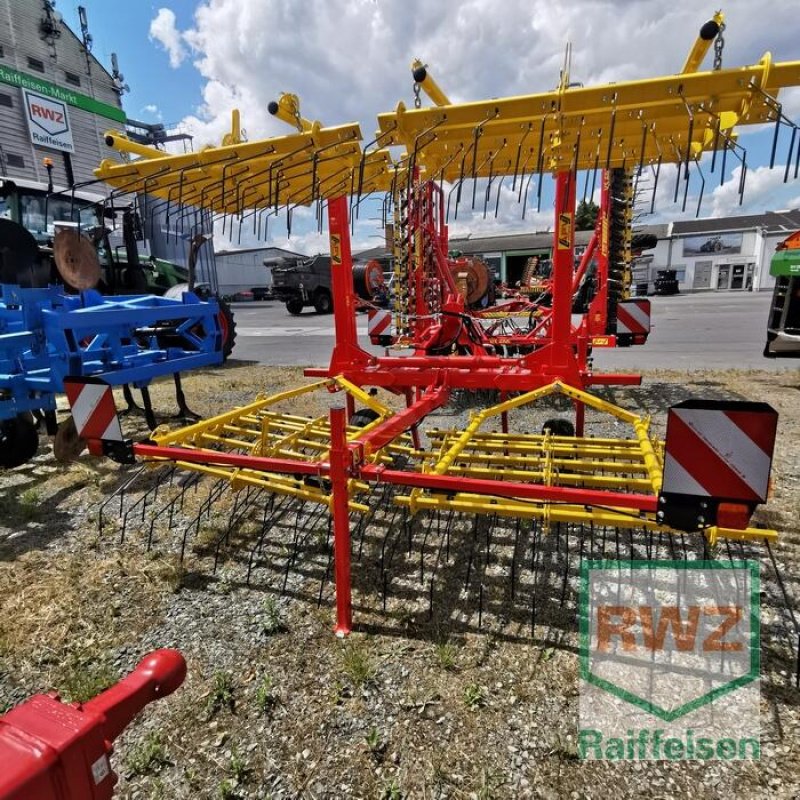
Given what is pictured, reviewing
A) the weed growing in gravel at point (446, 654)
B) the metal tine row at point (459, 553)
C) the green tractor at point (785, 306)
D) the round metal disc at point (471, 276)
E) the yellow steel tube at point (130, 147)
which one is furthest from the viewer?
the round metal disc at point (471, 276)

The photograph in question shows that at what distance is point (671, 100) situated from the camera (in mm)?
2785

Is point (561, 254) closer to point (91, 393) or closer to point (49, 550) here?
point (91, 393)

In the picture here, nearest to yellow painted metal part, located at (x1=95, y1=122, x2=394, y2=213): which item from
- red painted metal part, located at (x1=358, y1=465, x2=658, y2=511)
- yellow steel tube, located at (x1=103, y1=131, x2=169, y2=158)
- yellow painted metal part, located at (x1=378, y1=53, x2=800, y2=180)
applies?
yellow steel tube, located at (x1=103, y1=131, x2=169, y2=158)

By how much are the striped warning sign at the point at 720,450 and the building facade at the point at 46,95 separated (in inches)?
1194

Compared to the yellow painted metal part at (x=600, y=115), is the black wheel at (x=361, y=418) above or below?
below

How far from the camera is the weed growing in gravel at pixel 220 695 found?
203 centimetres

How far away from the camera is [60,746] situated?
2.39 feet

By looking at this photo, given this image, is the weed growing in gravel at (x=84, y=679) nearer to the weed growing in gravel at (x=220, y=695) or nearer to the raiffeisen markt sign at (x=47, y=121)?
the weed growing in gravel at (x=220, y=695)

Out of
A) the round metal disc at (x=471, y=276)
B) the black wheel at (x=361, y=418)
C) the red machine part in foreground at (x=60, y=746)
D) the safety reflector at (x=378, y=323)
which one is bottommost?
the black wheel at (x=361, y=418)

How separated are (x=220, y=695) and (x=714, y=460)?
6.89 ft

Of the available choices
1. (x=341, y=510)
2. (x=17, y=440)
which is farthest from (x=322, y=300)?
(x=341, y=510)

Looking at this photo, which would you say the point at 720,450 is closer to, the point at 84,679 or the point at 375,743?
the point at 375,743

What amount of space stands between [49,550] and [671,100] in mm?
4483

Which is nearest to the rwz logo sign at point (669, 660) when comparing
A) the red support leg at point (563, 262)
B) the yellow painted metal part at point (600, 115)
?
the red support leg at point (563, 262)
